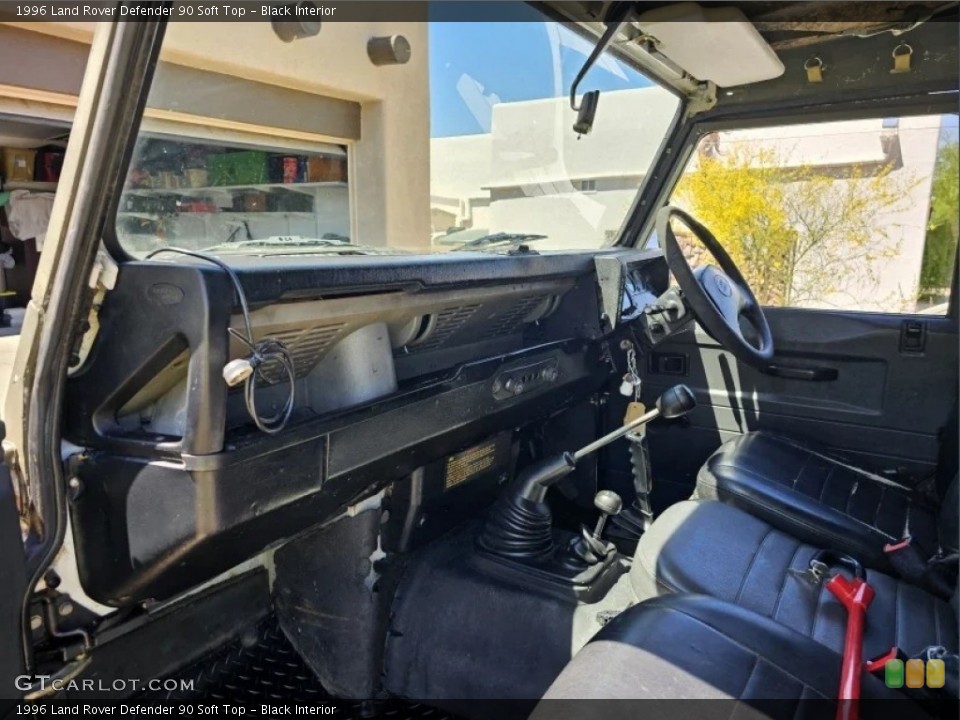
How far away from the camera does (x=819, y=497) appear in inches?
77.9

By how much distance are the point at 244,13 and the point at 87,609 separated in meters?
1.12

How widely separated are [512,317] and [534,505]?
0.52 meters

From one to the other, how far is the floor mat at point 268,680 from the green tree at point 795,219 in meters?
1.83

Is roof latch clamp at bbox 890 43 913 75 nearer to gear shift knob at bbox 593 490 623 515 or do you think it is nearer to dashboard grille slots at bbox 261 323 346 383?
gear shift knob at bbox 593 490 623 515

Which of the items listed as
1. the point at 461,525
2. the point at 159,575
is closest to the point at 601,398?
the point at 461,525

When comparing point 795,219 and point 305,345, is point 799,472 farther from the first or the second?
point 305,345

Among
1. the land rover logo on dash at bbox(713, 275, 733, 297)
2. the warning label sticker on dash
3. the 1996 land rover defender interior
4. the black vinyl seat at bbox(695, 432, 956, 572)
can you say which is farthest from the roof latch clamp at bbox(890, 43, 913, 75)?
the warning label sticker on dash

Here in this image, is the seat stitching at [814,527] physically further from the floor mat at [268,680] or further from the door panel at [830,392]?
the floor mat at [268,680]

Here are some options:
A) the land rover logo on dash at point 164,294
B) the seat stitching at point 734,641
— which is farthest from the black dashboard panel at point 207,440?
the seat stitching at point 734,641

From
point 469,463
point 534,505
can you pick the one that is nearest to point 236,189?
point 469,463

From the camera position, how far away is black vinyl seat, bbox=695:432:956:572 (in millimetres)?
1826

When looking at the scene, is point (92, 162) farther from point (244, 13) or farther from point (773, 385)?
point (773, 385)

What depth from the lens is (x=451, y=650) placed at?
5.88 feet

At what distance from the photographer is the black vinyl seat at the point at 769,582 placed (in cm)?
144
